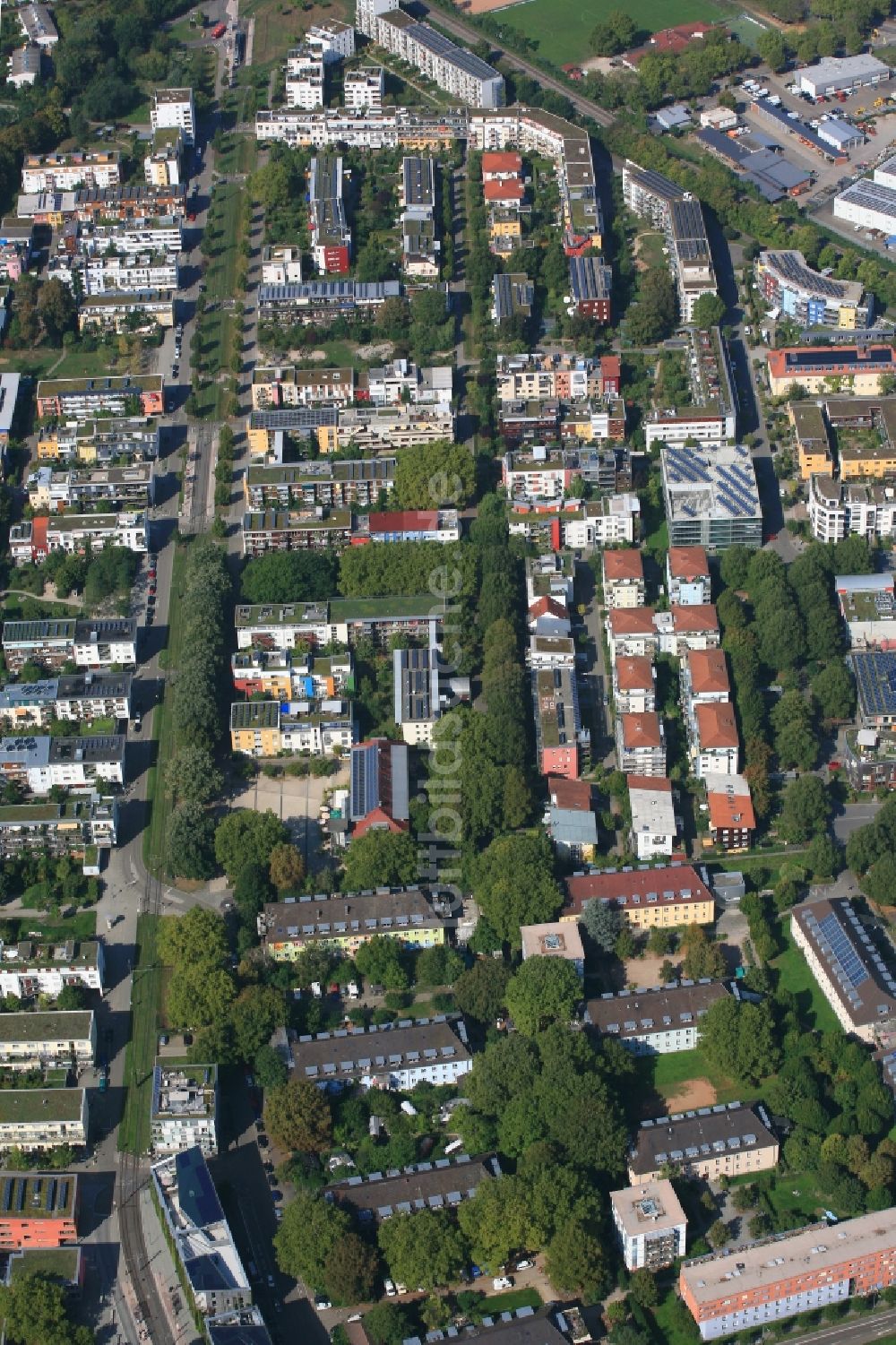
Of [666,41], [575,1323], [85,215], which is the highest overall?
[666,41]

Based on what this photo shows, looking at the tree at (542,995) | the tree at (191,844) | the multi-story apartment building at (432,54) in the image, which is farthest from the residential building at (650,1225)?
the multi-story apartment building at (432,54)

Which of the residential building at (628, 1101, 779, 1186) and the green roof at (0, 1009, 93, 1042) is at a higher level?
the green roof at (0, 1009, 93, 1042)

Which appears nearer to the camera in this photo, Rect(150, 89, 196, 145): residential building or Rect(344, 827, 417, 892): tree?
Rect(344, 827, 417, 892): tree

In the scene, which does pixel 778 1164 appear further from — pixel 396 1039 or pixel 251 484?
pixel 251 484

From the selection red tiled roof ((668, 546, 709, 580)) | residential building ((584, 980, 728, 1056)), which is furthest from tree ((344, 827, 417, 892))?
red tiled roof ((668, 546, 709, 580))

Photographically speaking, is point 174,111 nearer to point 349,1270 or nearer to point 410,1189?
point 410,1189

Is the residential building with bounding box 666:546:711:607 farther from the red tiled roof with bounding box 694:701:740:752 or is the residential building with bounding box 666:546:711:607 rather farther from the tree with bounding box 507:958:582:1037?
the tree with bounding box 507:958:582:1037

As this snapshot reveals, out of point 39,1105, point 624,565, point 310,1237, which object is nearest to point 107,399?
point 624,565

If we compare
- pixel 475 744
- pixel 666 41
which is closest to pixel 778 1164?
pixel 475 744
